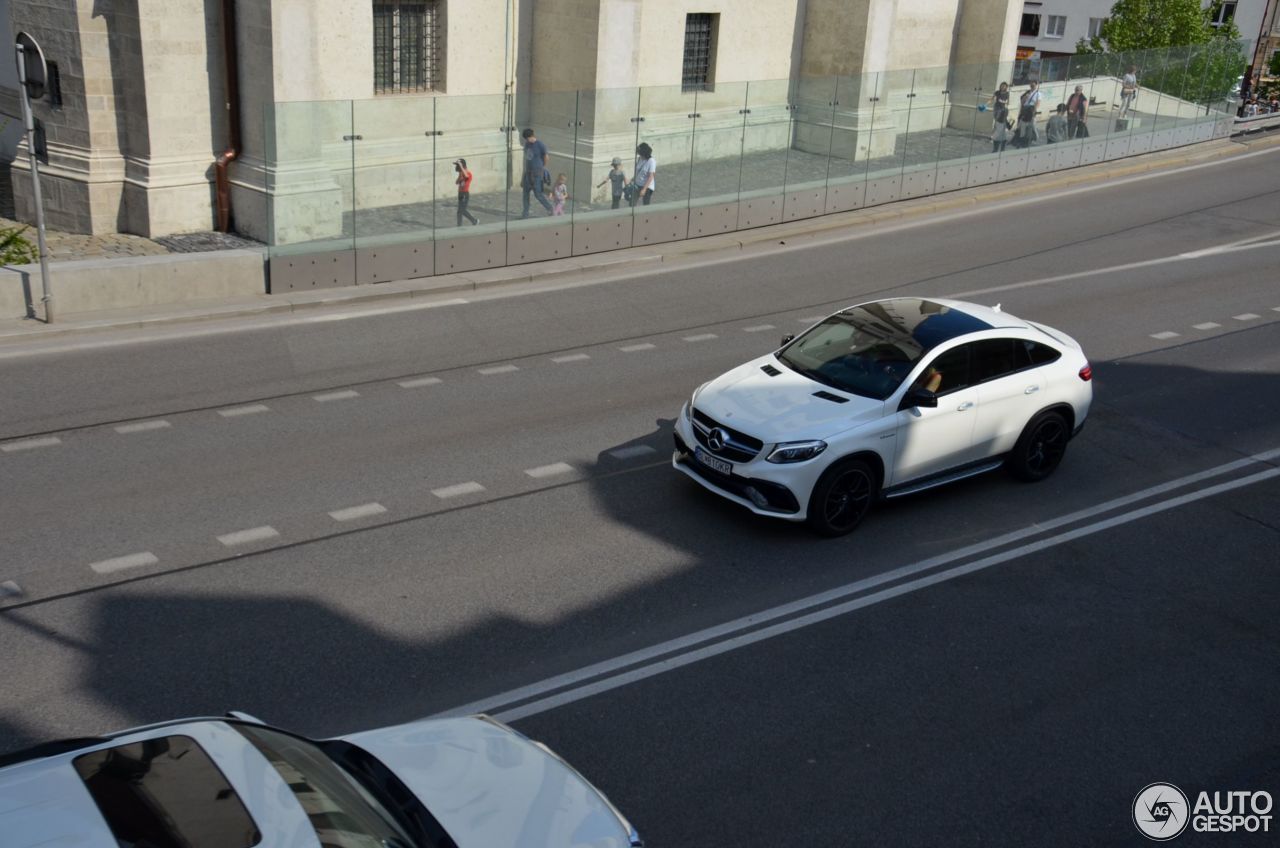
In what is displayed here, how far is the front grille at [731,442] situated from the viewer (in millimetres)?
10398

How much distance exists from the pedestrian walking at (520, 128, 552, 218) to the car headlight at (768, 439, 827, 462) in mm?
10550

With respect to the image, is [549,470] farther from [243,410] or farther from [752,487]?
[243,410]

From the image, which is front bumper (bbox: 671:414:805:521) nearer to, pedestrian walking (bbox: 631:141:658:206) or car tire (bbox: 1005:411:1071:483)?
car tire (bbox: 1005:411:1071:483)

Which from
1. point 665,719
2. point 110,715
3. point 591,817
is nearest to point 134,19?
point 110,715

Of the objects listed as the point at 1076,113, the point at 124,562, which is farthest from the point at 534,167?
the point at 1076,113

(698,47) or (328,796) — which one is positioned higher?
(698,47)

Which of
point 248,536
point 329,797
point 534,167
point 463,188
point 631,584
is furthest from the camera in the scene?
point 534,167

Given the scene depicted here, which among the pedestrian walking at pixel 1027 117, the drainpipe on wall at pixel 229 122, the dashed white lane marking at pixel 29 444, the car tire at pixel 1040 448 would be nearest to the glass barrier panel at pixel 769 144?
the pedestrian walking at pixel 1027 117

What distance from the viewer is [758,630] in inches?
360

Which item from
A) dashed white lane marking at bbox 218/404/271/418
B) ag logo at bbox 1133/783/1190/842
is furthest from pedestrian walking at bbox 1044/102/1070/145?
ag logo at bbox 1133/783/1190/842

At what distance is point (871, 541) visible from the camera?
10703mm

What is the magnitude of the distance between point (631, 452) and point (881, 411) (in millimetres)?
2786

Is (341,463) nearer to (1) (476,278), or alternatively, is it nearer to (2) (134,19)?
(1) (476,278)

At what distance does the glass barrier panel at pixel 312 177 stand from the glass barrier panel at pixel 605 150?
3.93 meters
